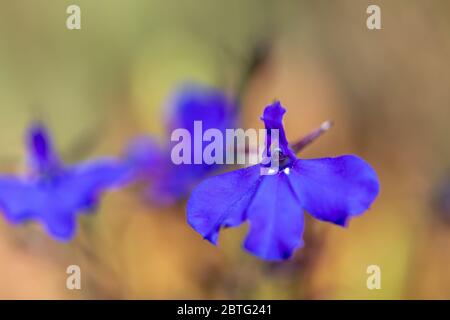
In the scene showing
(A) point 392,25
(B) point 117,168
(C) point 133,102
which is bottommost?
(B) point 117,168

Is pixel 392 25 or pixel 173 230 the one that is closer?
pixel 173 230

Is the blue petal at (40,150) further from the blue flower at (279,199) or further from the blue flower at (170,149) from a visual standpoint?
the blue flower at (279,199)

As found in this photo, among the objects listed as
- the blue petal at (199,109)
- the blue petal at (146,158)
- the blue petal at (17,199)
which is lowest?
the blue petal at (17,199)

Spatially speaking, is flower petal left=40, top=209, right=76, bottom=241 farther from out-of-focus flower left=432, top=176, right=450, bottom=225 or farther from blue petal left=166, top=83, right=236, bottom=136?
out-of-focus flower left=432, top=176, right=450, bottom=225

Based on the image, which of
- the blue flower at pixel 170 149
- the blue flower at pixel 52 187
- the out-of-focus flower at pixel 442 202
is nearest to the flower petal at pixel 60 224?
the blue flower at pixel 52 187

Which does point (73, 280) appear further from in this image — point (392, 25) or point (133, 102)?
point (392, 25)

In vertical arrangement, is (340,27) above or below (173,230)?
above
